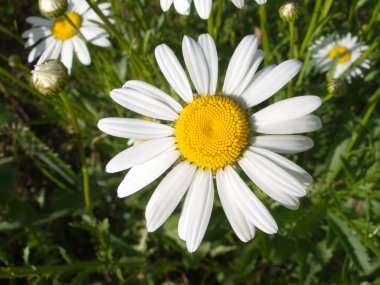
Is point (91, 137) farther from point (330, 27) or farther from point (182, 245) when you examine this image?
point (330, 27)

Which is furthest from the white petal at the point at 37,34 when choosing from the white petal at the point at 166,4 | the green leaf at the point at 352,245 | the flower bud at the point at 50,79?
the green leaf at the point at 352,245

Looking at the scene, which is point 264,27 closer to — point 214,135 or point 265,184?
point 214,135

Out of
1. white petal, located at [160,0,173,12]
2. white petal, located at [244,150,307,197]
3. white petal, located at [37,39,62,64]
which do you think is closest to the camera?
white petal, located at [244,150,307,197]

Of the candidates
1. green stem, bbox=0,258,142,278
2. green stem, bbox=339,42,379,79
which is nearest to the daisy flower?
green stem, bbox=0,258,142,278

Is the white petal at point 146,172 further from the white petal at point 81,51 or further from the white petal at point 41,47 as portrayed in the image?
the white petal at point 41,47

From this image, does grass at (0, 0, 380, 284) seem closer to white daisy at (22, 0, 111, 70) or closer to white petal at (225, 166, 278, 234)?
white daisy at (22, 0, 111, 70)
